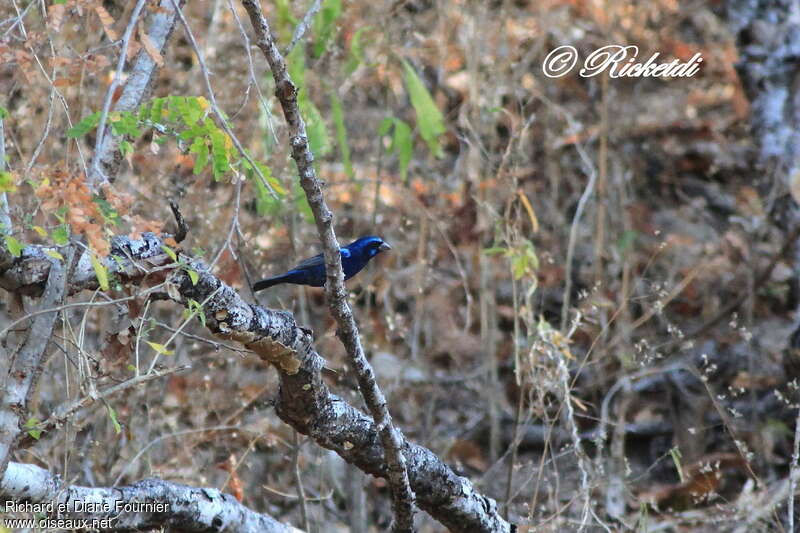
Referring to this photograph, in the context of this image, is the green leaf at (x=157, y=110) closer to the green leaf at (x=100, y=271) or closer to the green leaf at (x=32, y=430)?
the green leaf at (x=100, y=271)

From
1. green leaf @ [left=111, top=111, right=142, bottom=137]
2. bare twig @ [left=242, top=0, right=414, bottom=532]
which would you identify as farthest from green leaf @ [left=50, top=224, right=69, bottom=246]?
bare twig @ [left=242, top=0, right=414, bottom=532]

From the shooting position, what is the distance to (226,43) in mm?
7316

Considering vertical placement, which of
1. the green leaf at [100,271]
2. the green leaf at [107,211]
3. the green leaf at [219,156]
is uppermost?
the green leaf at [219,156]

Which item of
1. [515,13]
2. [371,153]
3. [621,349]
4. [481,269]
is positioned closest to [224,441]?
[481,269]

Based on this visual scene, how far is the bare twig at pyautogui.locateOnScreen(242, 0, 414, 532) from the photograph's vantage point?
3008mm

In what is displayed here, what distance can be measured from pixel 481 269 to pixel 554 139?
100.0 inches

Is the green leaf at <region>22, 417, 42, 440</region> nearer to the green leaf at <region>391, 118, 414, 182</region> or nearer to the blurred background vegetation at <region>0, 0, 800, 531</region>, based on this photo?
the blurred background vegetation at <region>0, 0, 800, 531</region>

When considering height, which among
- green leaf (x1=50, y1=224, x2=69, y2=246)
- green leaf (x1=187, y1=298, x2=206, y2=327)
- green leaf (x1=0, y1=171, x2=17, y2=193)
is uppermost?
green leaf (x1=0, y1=171, x2=17, y2=193)

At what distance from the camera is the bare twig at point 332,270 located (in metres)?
3.01

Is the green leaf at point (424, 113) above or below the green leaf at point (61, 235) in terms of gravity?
below

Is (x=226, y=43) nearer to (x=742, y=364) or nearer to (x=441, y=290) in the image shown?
(x=441, y=290)

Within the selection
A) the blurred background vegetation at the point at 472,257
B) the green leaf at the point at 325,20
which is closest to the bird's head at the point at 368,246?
the blurred background vegetation at the point at 472,257

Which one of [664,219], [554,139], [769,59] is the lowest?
[664,219]

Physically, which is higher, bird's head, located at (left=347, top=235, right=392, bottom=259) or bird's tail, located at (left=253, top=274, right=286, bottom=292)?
bird's tail, located at (left=253, top=274, right=286, bottom=292)
